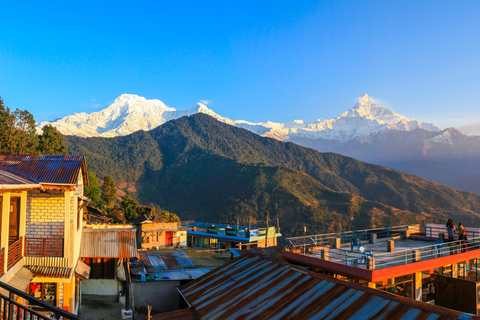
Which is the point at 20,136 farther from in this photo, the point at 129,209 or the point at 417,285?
the point at 417,285

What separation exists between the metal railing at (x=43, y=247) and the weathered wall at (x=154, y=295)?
6.94m

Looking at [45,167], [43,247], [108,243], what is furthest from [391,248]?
[45,167]

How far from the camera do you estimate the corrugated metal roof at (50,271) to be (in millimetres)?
12023

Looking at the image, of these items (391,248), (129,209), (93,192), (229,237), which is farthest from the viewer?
(129,209)

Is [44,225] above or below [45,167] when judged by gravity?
below

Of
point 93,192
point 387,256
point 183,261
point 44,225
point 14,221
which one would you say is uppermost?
point 14,221

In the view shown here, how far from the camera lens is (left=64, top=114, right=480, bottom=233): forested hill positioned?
95.8 meters

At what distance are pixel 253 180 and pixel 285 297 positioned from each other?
10187cm

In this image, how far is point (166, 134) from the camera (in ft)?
571

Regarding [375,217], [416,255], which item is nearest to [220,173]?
[375,217]

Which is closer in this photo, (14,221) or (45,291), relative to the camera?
(14,221)

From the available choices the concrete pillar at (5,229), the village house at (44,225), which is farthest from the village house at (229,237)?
the concrete pillar at (5,229)

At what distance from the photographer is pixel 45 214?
41.6ft

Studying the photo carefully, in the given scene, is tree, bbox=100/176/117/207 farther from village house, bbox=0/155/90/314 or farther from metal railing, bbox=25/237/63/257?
metal railing, bbox=25/237/63/257
